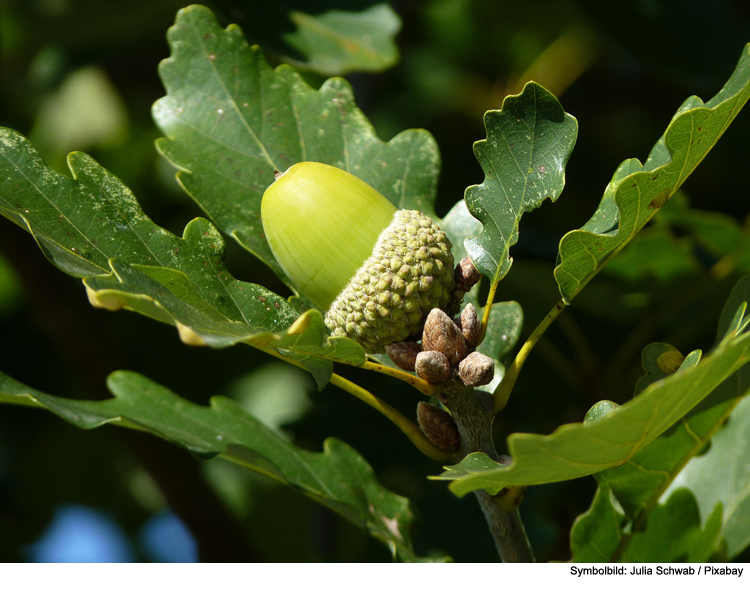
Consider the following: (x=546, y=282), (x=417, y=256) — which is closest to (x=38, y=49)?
(x=546, y=282)

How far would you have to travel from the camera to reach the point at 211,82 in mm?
1088

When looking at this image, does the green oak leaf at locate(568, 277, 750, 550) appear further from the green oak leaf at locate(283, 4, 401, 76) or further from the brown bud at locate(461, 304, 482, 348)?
the green oak leaf at locate(283, 4, 401, 76)

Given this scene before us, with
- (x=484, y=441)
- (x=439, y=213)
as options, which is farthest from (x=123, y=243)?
(x=439, y=213)

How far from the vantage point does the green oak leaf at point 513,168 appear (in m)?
0.85

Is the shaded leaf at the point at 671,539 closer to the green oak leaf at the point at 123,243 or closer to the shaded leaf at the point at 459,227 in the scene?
the shaded leaf at the point at 459,227

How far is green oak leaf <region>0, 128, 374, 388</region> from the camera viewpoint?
754mm

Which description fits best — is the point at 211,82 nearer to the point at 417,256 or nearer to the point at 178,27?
the point at 178,27

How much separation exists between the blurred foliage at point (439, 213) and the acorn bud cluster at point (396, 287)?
579 millimetres

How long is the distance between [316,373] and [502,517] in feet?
0.98

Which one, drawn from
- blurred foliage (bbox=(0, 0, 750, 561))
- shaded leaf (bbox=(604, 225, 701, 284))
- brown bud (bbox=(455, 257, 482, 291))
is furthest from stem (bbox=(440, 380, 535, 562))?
shaded leaf (bbox=(604, 225, 701, 284))

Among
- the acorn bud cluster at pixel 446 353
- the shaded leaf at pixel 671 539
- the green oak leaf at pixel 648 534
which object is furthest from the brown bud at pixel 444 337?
the shaded leaf at pixel 671 539

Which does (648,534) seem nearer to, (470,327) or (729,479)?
(729,479)

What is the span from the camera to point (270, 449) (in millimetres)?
1112

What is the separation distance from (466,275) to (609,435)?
1.03ft
